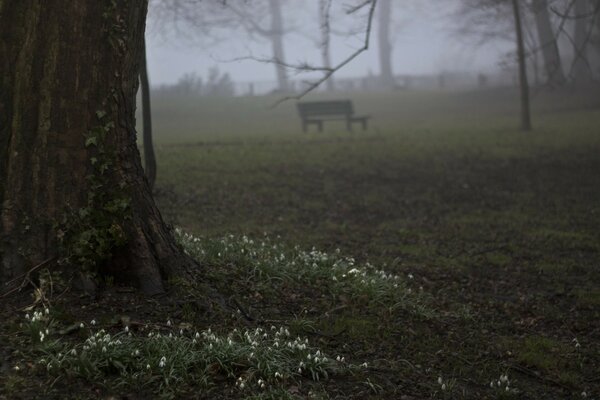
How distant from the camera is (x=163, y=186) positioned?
40.6 ft

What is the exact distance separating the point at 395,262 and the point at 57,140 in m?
4.55

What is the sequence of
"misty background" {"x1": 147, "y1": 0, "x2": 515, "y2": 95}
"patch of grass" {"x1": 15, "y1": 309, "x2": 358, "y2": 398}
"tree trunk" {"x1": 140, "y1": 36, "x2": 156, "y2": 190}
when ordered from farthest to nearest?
"misty background" {"x1": 147, "y1": 0, "x2": 515, "y2": 95} → "tree trunk" {"x1": 140, "y1": 36, "x2": 156, "y2": 190} → "patch of grass" {"x1": 15, "y1": 309, "x2": 358, "y2": 398}

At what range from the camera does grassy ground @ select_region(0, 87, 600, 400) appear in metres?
5.20

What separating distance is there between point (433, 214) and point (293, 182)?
3087 mm

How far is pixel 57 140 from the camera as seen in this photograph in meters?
5.24

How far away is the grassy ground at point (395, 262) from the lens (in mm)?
5199

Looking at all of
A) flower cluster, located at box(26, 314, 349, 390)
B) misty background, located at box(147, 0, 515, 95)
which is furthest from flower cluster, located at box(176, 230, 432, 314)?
misty background, located at box(147, 0, 515, 95)

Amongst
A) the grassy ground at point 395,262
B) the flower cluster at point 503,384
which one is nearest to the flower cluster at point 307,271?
the grassy ground at point 395,262

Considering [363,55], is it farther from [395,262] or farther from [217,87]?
[395,262]

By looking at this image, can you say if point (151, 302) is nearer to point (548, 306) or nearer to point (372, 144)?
point (548, 306)

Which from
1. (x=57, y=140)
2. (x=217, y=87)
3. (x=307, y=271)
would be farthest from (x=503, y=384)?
(x=217, y=87)

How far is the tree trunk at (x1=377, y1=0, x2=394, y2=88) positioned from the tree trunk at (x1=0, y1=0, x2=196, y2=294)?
49.8 m

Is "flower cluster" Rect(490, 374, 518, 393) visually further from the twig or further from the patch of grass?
the twig

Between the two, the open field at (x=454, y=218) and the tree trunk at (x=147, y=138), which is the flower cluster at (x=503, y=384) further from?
the tree trunk at (x=147, y=138)
